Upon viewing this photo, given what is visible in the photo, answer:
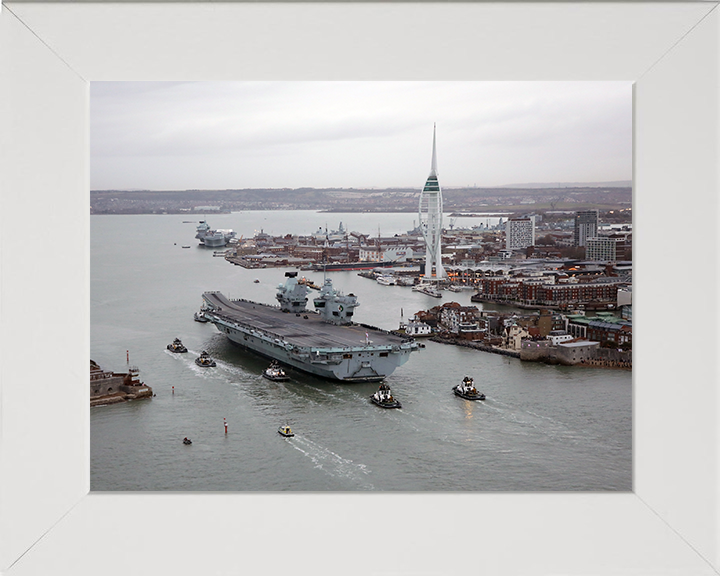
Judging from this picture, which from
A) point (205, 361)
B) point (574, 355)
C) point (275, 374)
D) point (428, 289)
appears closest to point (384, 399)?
point (275, 374)

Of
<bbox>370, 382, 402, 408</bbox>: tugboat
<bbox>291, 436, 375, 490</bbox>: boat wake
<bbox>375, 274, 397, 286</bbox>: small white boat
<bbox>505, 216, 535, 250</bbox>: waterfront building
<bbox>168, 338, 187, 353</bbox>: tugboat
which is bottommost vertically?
<bbox>291, 436, 375, 490</bbox>: boat wake

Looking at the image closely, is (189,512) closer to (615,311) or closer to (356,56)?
(356,56)

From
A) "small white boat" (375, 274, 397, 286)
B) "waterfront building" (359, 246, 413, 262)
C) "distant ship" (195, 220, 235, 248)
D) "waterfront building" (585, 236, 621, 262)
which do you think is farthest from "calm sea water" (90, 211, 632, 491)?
"distant ship" (195, 220, 235, 248)

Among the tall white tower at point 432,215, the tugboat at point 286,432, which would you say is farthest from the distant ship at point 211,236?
the tugboat at point 286,432

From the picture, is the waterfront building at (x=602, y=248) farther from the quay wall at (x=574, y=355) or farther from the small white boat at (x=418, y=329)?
the small white boat at (x=418, y=329)

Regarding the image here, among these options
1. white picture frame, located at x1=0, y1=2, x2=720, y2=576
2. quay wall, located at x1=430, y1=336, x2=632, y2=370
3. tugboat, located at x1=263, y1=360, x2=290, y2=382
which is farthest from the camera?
quay wall, located at x1=430, y1=336, x2=632, y2=370

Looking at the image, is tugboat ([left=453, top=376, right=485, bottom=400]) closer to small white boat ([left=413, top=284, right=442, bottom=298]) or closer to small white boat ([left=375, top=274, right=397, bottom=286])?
small white boat ([left=413, top=284, right=442, bottom=298])

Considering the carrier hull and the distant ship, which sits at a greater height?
the distant ship

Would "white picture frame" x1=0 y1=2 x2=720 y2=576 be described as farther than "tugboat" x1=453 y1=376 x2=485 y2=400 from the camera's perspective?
No
